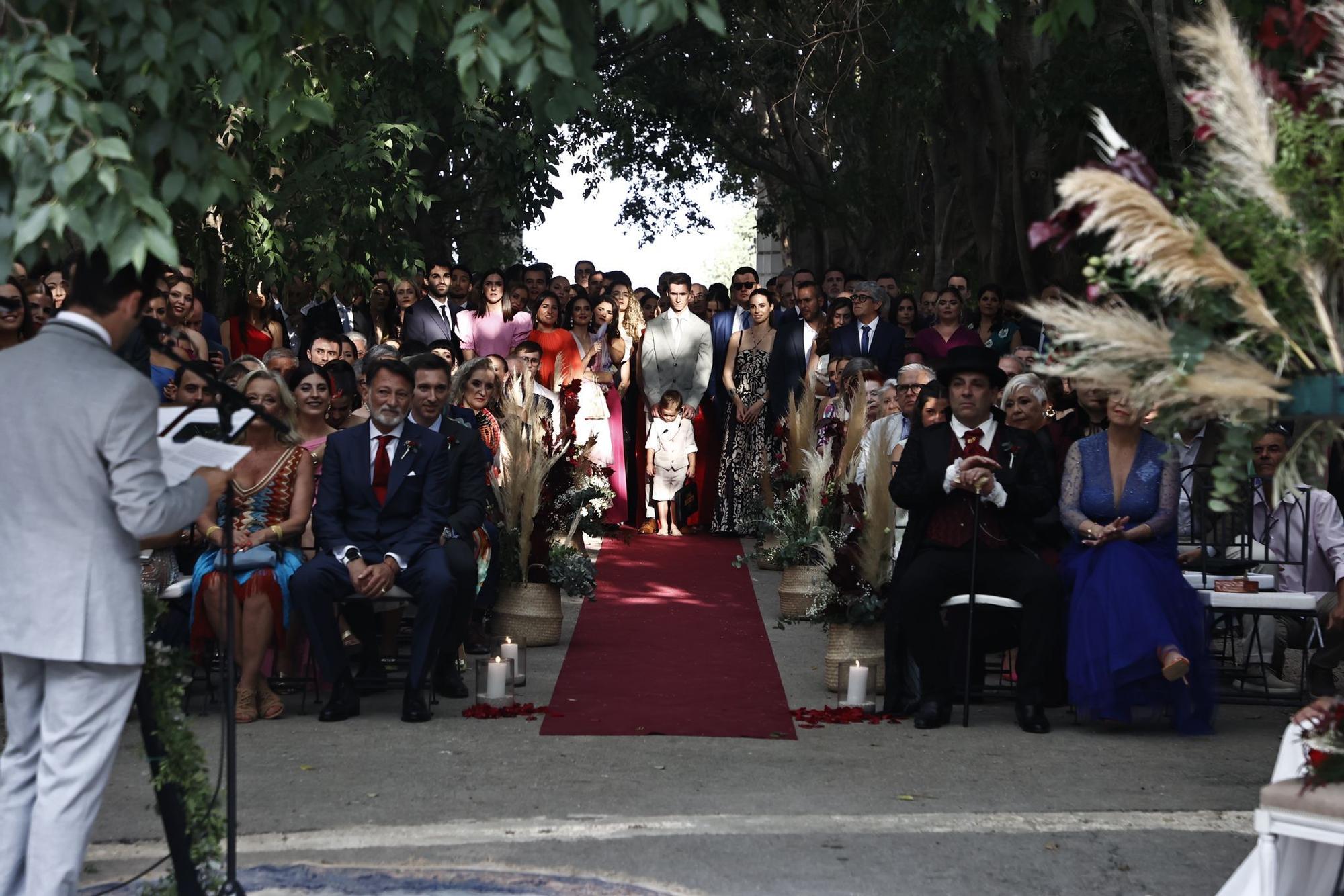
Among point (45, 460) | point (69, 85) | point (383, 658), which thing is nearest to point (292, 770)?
point (383, 658)

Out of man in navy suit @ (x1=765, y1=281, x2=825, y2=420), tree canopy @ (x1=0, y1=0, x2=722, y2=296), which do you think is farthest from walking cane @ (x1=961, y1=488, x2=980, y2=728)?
man in navy suit @ (x1=765, y1=281, x2=825, y2=420)

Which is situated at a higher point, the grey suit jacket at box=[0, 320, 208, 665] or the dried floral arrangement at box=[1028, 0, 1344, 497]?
the dried floral arrangement at box=[1028, 0, 1344, 497]

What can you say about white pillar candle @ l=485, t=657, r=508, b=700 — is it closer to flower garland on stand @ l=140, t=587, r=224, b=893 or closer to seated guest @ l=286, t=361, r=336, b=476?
seated guest @ l=286, t=361, r=336, b=476

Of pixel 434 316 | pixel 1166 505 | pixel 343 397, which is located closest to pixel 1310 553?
pixel 1166 505

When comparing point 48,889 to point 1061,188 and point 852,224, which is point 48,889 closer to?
point 1061,188

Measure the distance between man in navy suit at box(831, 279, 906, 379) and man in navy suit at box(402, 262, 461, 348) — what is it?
10.8 ft

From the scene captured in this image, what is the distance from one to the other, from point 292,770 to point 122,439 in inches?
130

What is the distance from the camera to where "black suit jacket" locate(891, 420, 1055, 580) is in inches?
376

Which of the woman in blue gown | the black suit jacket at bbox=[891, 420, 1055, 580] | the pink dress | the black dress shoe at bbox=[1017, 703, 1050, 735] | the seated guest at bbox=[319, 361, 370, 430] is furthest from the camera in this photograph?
the pink dress

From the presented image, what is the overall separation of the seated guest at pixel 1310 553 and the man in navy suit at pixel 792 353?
19.6ft

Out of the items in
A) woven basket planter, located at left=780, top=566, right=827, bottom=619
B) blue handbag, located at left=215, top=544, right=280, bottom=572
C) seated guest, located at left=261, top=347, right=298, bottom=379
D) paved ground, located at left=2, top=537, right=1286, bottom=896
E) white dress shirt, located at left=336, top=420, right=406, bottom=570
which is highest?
seated guest, located at left=261, top=347, right=298, bottom=379

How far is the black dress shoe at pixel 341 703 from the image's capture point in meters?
9.32

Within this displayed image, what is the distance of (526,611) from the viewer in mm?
11742

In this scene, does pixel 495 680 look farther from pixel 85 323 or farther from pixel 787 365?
pixel 787 365
